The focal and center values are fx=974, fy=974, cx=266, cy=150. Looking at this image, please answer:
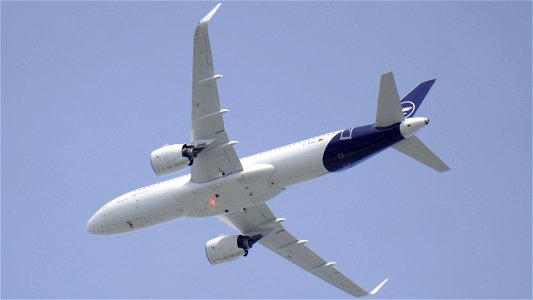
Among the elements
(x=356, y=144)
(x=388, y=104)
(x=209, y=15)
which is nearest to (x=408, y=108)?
(x=388, y=104)

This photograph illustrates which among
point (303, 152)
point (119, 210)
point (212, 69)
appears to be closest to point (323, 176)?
point (303, 152)

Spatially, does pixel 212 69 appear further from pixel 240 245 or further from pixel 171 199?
pixel 240 245

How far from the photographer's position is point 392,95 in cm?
4612

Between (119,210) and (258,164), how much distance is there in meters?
9.27

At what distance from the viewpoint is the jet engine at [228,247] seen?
55.5 metres

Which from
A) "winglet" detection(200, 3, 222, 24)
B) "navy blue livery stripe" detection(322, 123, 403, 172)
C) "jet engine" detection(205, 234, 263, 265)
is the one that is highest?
"winglet" detection(200, 3, 222, 24)

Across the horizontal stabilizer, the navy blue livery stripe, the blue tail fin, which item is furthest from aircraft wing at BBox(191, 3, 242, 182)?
the blue tail fin

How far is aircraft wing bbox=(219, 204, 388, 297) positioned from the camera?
56625mm

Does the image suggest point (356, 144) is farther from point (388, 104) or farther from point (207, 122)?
point (207, 122)

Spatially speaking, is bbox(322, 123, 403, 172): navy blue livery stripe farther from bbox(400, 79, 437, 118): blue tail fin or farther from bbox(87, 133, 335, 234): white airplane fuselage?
bbox(400, 79, 437, 118): blue tail fin

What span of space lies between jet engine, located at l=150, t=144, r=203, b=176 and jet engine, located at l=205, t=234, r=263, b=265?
7598 millimetres

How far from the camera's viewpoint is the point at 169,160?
49.6m

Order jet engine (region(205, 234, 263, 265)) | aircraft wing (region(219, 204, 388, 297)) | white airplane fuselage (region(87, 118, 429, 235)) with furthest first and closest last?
aircraft wing (region(219, 204, 388, 297)), jet engine (region(205, 234, 263, 265)), white airplane fuselage (region(87, 118, 429, 235))

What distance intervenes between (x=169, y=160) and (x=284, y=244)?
11.8m
